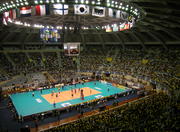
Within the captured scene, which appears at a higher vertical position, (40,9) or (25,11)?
(40,9)

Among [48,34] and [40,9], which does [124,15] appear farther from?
[48,34]

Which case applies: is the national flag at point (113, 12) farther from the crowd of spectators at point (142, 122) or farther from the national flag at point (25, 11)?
the crowd of spectators at point (142, 122)

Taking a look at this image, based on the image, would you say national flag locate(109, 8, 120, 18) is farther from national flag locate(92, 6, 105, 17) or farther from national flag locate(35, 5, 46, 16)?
national flag locate(35, 5, 46, 16)

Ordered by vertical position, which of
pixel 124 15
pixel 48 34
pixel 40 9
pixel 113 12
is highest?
pixel 40 9

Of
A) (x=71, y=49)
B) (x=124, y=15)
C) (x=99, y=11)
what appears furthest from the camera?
(x=71, y=49)

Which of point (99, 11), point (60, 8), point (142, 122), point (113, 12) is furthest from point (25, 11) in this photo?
point (142, 122)

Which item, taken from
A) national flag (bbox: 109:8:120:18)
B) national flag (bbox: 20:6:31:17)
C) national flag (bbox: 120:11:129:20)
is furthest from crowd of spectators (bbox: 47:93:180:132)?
national flag (bbox: 20:6:31:17)

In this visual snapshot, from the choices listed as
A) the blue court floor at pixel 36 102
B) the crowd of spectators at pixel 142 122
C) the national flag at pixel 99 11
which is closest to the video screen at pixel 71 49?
the blue court floor at pixel 36 102

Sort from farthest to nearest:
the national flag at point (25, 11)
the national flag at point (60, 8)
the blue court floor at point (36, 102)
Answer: the blue court floor at point (36, 102), the national flag at point (60, 8), the national flag at point (25, 11)

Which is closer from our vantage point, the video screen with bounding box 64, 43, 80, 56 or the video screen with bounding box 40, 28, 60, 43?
the video screen with bounding box 40, 28, 60, 43

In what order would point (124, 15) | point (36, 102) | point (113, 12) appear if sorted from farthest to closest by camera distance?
1. point (36, 102)
2. point (124, 15)
3. point (113, 12)

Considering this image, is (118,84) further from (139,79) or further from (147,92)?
(147,92)

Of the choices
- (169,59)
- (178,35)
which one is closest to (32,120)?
(169,59)

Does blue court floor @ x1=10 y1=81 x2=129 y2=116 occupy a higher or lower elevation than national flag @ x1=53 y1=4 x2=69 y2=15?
lower
